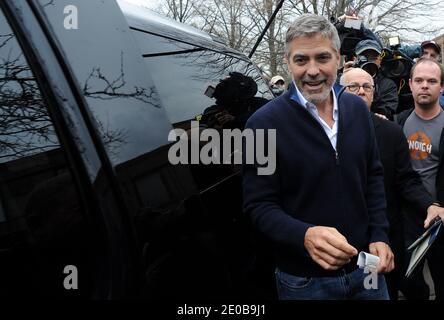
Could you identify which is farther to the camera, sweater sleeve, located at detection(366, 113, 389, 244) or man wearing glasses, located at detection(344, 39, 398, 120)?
man wearing glasses, located at detection(344, 39, 398, 120)

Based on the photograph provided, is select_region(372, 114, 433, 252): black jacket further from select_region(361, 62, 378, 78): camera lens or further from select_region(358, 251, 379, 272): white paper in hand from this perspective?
select_region(361, 62, 378, 78): camera lens

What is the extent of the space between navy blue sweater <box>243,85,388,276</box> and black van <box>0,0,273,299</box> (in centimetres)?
27

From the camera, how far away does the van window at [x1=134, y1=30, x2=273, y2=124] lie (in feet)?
4.83

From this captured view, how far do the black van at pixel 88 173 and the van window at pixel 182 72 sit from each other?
0.83ft

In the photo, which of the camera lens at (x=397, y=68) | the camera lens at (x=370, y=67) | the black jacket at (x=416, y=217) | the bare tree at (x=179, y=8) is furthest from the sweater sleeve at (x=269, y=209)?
the bare tree at (x=179, y=8)

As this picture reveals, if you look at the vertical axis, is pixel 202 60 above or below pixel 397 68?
below

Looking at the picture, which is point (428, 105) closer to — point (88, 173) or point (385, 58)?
point (385, 58)

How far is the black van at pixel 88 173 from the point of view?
928mm

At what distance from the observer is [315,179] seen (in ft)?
4.77

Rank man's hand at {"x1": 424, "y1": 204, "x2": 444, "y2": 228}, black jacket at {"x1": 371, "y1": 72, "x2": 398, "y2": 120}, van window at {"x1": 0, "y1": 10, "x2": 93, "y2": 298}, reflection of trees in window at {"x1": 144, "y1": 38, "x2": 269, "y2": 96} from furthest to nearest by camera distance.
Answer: black jacket at {"x1": 371, "y1": 72, "x2": 398, "y2": 120} → man's hand at {"x1": 424, "y1": 204, "x2": 444, "y2": 228} → reflection of trees in window at {"x1": 144, "y1": 38, "x2": 269, "y2": 96} → van window at {"x1": 0, "y1": 10, "x2": 93, "y2": 298}

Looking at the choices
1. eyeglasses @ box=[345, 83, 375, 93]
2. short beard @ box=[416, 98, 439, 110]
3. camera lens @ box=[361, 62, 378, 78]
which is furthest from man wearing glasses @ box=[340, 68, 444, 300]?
camera lens @ box=[361, 62, 378, 78]

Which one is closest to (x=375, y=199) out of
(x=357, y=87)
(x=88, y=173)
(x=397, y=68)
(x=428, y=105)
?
(x=357, y=87)

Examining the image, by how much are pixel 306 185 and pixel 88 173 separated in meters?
0.76

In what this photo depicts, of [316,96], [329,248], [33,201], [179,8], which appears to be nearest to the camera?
[33,201]
